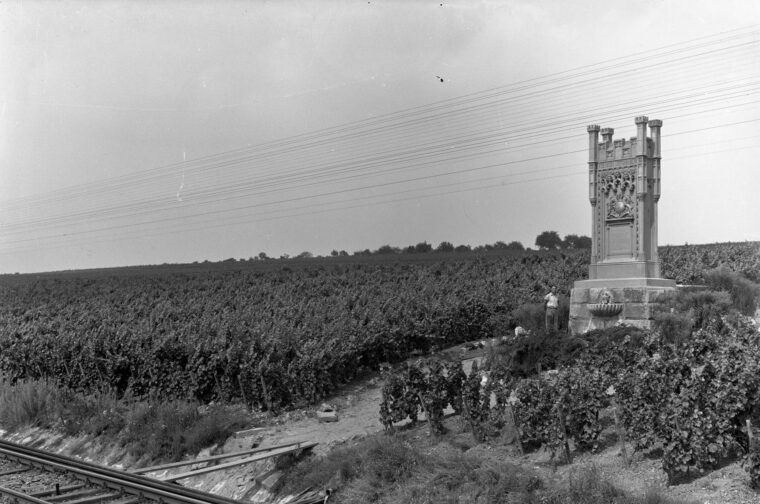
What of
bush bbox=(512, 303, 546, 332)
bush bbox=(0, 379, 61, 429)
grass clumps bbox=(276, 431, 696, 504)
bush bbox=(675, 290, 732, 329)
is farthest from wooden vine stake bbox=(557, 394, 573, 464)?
bush bbox=(0, 379, 61, 429)

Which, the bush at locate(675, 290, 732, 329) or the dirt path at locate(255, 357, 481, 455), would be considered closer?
the dirt path at locate(255, 357, 481, 455)

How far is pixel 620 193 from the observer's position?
17641mm

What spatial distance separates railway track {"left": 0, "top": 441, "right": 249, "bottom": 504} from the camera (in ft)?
32.1

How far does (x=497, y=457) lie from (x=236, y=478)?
402cm

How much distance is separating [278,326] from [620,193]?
330 inches

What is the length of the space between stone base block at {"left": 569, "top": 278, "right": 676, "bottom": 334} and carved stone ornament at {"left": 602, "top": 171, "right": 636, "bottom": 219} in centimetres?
153

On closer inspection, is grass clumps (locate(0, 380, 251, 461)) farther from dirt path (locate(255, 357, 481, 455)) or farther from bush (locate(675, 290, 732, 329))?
bush (locate(675, 290, 732, 329))

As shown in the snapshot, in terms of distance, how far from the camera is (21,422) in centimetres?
1681

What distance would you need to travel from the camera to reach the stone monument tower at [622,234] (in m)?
17.2

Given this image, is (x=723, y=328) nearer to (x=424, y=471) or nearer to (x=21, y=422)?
(x=424, y=471)

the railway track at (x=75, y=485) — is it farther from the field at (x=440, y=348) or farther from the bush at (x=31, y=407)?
the bush at (x=31, y=407)

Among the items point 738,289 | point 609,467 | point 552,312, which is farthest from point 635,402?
point 738,289

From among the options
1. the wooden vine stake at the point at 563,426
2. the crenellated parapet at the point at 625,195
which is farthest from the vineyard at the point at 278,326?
the wooden vine stake at the point at 563,426

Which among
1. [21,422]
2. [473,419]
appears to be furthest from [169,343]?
[473,419]
